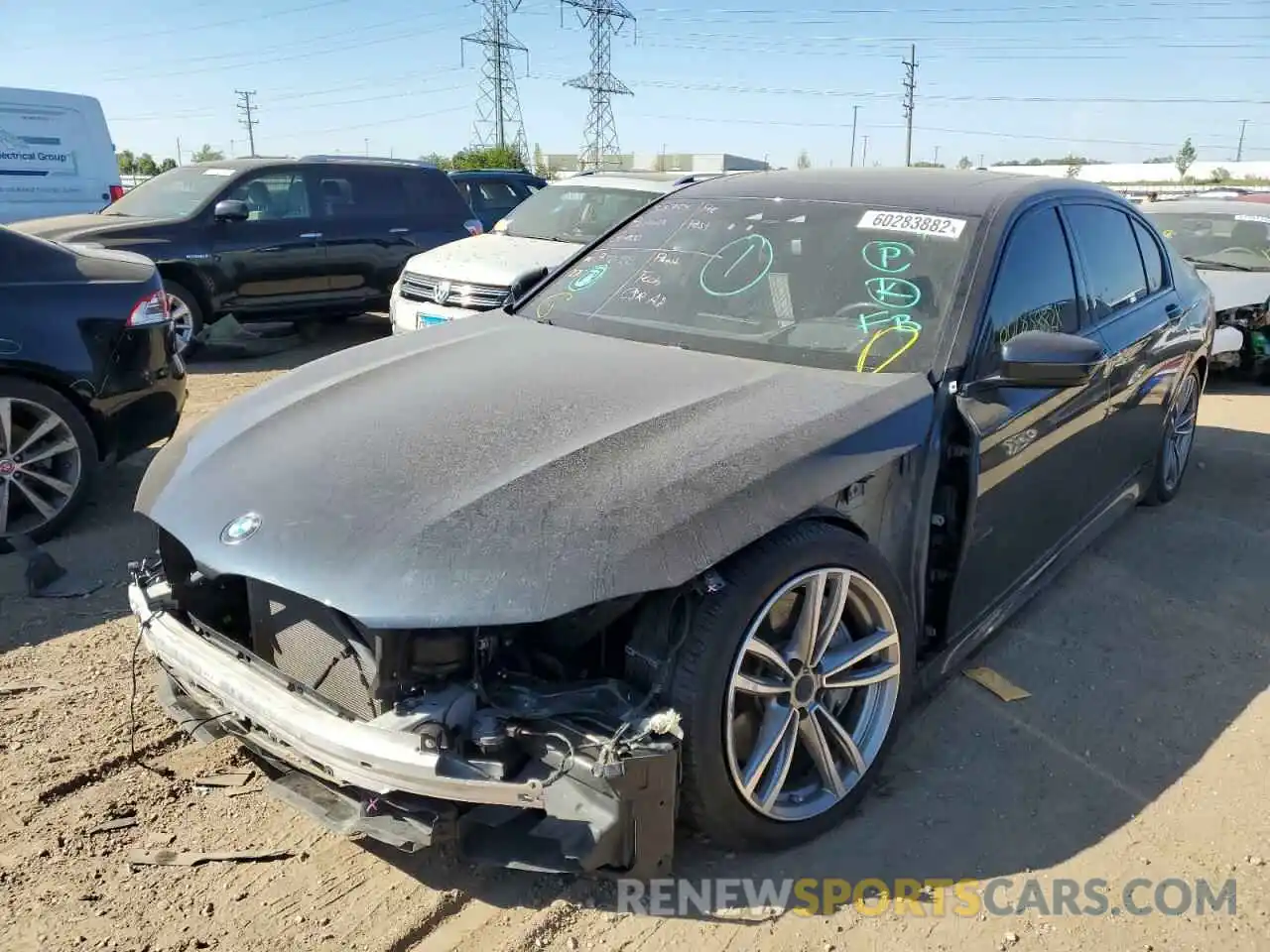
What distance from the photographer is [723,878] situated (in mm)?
2541

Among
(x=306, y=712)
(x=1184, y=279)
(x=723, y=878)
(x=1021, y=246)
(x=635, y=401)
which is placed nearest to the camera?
(x=306, y=712)

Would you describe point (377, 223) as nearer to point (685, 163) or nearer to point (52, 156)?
point (52, 156)

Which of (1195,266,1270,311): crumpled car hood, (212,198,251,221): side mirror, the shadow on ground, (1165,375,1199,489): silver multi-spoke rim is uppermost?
(212,198,251,221): side mirror

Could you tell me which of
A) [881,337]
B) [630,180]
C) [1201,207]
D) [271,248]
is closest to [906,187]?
[881,337]

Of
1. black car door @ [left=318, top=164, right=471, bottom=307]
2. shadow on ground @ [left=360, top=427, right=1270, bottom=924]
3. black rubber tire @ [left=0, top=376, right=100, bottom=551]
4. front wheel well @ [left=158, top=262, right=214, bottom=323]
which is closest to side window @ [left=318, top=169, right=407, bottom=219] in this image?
black car door @ [left=318, top=164, right=471, bottom=307]

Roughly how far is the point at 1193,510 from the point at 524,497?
182 inches

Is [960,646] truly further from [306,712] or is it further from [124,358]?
[124,358]

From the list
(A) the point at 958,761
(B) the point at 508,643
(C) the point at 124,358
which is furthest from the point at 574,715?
(C) the point at 124,358

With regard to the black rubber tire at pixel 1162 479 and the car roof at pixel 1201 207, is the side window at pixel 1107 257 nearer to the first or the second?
the black rubber tire at pixel 1162 479

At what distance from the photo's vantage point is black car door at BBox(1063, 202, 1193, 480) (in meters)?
3.95

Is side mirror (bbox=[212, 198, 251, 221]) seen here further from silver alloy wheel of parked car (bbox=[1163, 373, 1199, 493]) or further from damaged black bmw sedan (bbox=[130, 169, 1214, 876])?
silver alloy wheel of parked car (bbox=[1163, 373, 1199, 493])

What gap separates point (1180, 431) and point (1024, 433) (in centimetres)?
283

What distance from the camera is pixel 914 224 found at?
3.38m

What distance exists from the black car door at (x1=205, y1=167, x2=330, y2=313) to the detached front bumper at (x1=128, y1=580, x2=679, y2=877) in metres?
7.69
